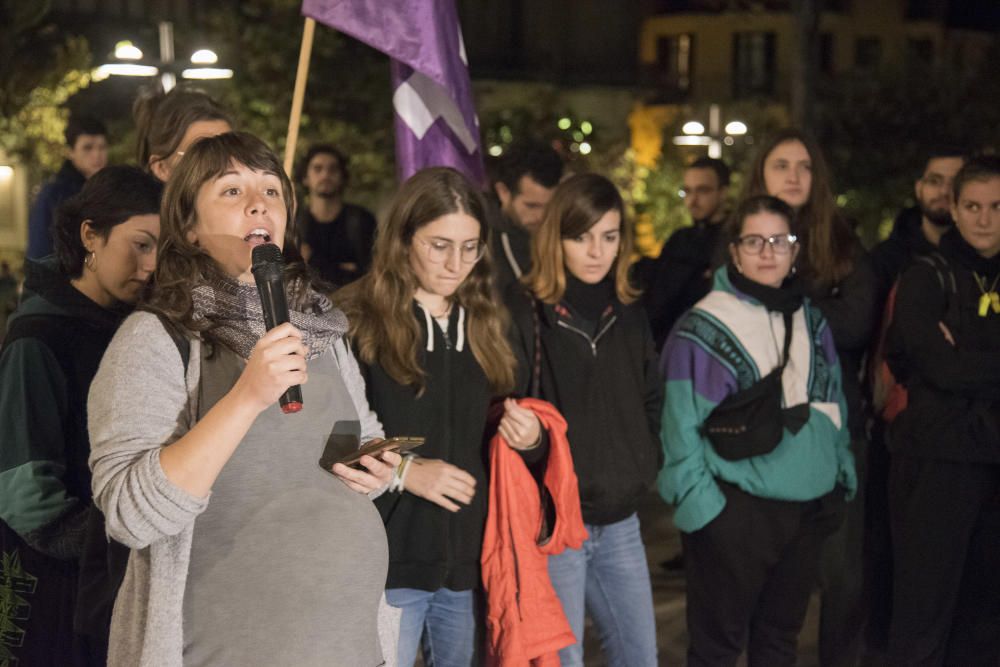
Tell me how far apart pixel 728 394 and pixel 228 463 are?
2.69 metres

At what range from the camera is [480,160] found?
611 centimetres

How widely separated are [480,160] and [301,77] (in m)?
1.10

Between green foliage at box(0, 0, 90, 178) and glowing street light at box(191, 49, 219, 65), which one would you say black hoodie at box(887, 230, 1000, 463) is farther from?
green foliage at box(0, 0, 90, 178)

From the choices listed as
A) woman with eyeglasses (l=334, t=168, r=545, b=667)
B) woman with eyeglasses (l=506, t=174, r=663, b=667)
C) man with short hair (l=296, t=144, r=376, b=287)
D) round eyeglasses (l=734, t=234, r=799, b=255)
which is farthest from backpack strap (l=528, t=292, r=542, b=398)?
man with short hair (l=296, t=144, r=376, b=287)

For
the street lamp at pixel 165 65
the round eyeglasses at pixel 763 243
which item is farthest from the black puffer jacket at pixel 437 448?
the street lamp at pixel 165 65

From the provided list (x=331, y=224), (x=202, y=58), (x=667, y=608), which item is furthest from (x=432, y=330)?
(x=202, y=58)

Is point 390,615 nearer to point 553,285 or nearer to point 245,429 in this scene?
point 245,429

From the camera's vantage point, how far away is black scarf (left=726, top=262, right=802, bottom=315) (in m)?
5.21

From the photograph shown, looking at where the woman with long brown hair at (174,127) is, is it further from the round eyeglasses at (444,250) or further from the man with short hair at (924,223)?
the man with short hair at (924,223)

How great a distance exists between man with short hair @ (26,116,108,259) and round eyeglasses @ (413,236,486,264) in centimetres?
358

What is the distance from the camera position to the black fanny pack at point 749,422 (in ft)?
16.6

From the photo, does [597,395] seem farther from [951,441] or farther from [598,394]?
[951,441]

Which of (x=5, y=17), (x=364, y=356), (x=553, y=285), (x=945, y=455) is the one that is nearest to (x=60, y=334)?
(x=364, y=356)

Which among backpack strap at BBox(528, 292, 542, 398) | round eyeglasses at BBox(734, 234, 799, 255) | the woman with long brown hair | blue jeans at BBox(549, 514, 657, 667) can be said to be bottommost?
blue jeans at BBox(549, 514, 657, 667)
